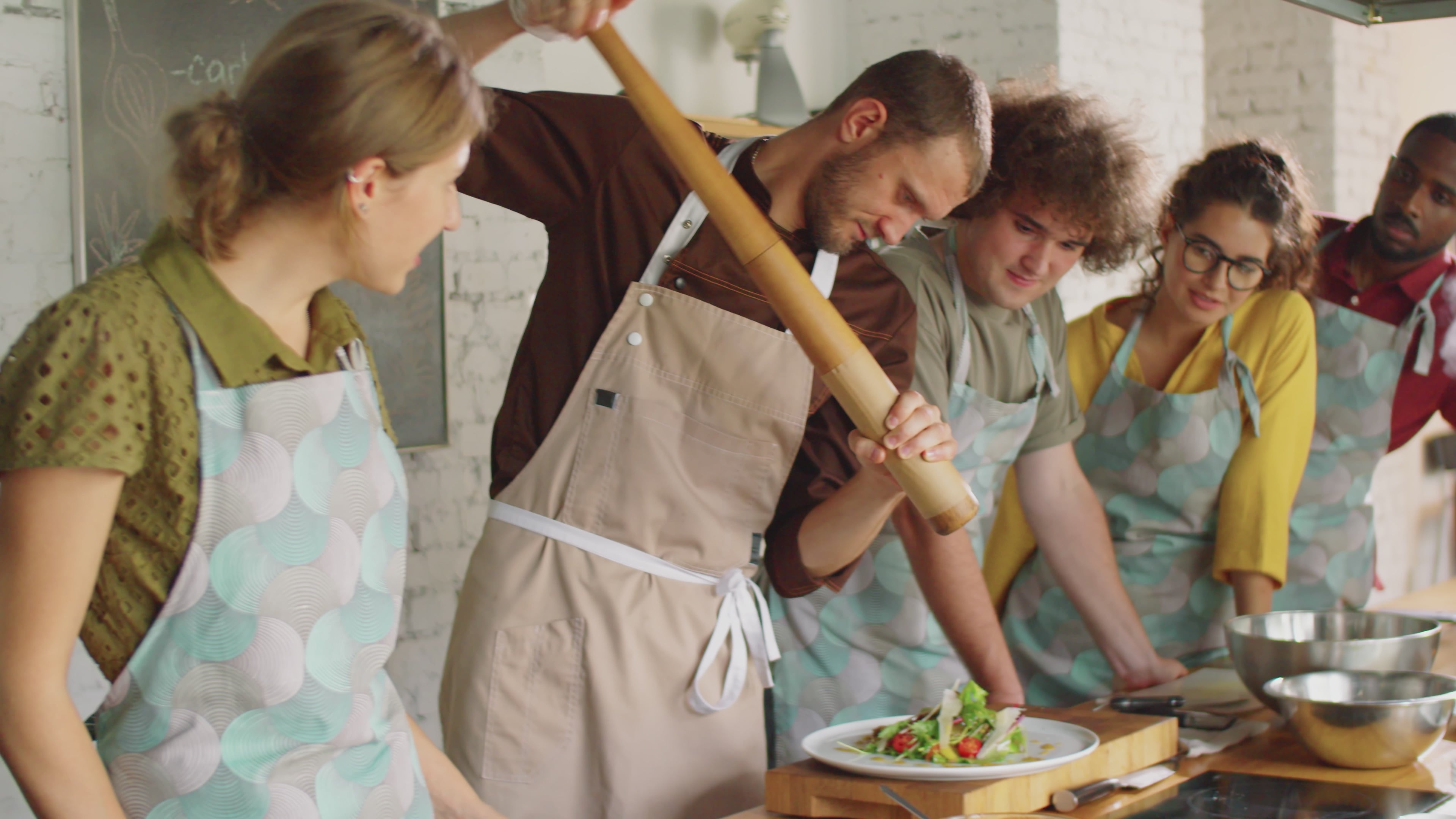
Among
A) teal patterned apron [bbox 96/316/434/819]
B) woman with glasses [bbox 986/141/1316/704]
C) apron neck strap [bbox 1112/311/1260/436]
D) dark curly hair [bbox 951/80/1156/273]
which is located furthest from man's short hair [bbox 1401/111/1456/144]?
teal patterned apron [bbox 96/316/434/819]

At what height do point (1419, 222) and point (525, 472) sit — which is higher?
point (1419, 222)

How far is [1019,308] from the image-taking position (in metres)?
2.17

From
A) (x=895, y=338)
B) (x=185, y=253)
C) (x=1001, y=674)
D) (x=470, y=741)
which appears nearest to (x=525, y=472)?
(x=470, y=741)

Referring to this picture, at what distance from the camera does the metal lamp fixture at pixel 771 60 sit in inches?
163

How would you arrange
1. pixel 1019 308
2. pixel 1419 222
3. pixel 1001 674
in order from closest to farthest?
pixel 1001 674
pixel 1019 308
pixel 1419 222

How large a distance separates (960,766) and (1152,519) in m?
1.19

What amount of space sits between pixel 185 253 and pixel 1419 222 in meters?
2.44

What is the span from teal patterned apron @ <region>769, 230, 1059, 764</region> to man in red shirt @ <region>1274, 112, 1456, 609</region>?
830 millimetres

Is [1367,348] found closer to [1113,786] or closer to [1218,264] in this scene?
[1218,264]

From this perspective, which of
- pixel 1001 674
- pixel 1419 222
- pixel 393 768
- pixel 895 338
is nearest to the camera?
pixel 393 768

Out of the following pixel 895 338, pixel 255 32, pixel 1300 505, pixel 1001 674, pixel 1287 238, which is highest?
pixel 255 32

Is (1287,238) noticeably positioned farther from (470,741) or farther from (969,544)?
(470,741)

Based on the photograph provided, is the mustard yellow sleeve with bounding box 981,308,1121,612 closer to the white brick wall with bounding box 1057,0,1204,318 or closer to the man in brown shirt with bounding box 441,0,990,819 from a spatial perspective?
the man in brown shirt with bounding box 441,0,990,819

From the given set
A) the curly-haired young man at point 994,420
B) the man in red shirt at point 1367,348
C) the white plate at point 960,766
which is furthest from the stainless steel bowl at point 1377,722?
the man in red shirt at point 1367,348
